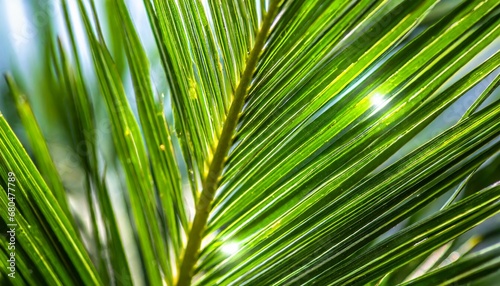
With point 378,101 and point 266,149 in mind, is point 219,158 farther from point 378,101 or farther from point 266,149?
point 378,101

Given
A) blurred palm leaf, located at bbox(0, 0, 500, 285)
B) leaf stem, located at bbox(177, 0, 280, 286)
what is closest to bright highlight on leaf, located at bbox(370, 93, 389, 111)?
blurred palm leaf, located at bbox(0, 0, 500, 285)

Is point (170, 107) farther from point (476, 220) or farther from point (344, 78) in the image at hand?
point (476, 220)

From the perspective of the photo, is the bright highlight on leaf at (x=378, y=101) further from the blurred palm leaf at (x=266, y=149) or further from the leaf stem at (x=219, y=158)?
the leaf stem at (x=219, y=158)

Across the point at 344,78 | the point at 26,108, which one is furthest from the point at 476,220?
the point at 26,108

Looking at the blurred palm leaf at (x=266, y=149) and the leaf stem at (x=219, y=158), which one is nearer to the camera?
the blurred palm leaf at (x=266, y=149)

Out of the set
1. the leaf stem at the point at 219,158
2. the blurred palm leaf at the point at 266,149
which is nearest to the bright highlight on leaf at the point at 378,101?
the blurred palm leaf at the point at 266,149

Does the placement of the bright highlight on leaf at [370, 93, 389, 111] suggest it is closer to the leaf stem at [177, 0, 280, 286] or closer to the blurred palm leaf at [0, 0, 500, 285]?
the blurred palm leaf at [0, 0, 500, 285]
